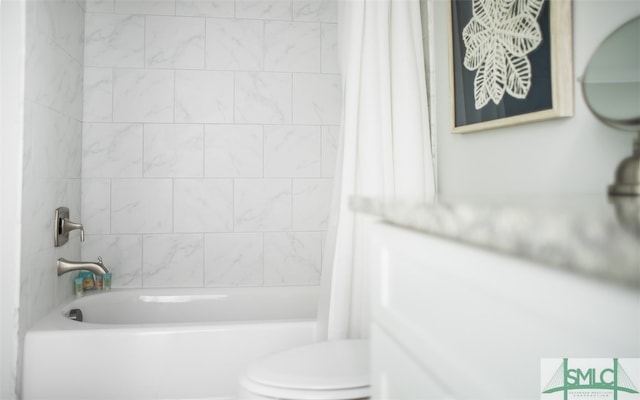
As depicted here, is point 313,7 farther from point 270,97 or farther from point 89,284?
point 89,284

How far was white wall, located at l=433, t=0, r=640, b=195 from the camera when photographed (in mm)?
1002

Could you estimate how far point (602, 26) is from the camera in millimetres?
1016

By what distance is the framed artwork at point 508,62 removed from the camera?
110 cm

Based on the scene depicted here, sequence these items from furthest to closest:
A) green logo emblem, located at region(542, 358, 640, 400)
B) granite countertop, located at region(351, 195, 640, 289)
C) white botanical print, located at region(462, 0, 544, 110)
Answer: white botanical print, located at region(462, 0, 544, 110) < green logo emblem, located at region(542, 358, 640, 400) < granite countertop, located at region(351, 195, 640, 289)

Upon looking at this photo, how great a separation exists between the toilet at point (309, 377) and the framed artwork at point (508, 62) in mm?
803

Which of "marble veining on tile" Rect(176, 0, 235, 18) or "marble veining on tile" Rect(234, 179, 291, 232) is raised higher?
"marble veining on tile" Rect(176, 0, 235, 18)

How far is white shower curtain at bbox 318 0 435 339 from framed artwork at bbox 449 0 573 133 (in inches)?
7.0

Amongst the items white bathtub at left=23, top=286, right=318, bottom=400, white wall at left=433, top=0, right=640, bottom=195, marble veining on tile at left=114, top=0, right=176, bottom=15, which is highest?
marble veining on tile at left=114, top=0, right=176, bottom=15

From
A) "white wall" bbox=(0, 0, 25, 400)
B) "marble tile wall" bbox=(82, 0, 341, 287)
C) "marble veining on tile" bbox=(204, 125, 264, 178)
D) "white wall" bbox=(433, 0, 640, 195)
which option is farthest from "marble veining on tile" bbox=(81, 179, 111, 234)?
"white wall" bbox=(433, 0, 640, 195)

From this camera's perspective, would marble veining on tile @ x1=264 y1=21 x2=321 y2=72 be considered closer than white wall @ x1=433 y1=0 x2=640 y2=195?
No

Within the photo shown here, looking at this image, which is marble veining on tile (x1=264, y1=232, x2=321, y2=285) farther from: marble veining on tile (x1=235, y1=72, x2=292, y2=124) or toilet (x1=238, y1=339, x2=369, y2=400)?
toilet (x1=238, y1=339, x2=369, y2=400)

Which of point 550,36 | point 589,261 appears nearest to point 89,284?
point 550,36

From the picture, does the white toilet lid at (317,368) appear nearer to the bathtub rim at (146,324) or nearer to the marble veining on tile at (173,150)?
the bathtub rim at (146,324)

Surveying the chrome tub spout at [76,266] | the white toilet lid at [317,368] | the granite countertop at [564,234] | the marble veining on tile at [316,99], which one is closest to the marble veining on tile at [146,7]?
the marble veining on tile at [316,99]
